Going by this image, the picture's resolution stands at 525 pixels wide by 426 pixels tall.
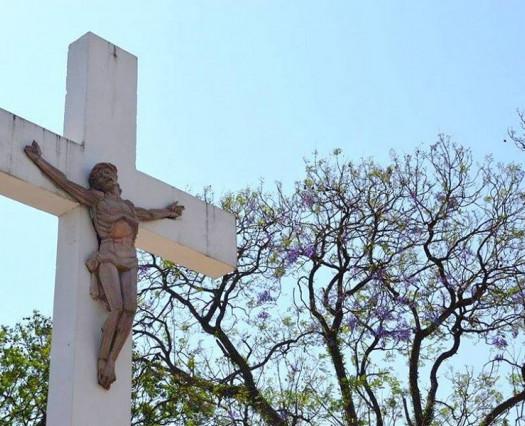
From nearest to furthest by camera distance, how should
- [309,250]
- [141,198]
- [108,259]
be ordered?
[108,259] → [141,198] → [309,250]

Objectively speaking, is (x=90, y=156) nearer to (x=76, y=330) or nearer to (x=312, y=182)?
(x=76, y=330)

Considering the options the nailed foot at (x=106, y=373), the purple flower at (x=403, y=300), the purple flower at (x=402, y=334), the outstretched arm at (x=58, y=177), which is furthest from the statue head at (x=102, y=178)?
the purple flower at (x=403, y=300)

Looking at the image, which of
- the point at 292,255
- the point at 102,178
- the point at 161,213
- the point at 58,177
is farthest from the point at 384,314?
the point at 58,177

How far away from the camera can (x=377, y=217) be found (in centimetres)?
1197

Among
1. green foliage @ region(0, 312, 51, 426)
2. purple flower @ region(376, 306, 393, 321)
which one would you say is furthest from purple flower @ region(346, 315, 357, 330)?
green foliage @ region(0, 312, 51, 426)

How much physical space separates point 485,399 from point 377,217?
7.59 feet

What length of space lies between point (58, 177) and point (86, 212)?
0.87 ft

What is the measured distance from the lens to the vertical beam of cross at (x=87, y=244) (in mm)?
5695

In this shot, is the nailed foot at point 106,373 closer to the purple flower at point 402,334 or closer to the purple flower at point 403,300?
the purple flower at point 402,334

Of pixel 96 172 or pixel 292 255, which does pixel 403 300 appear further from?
pixel 96 172

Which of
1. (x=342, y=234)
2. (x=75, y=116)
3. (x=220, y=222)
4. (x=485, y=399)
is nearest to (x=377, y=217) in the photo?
(x=342, y=234)

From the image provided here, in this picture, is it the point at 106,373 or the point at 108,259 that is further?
the point at 108,259

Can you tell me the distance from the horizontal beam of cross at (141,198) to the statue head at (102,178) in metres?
0.06

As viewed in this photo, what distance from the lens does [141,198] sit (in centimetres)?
674
